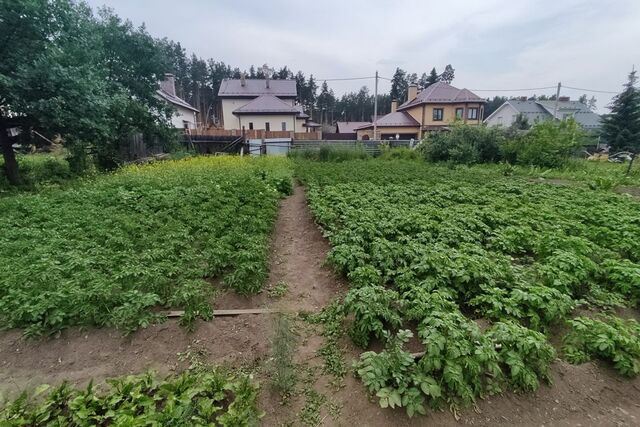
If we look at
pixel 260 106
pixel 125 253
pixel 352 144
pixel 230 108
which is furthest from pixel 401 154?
pixel 230 108

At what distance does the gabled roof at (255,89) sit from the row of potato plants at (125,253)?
104 feet

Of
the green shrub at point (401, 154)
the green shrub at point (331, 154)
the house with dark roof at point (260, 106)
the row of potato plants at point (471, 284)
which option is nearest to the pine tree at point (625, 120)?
the green shrub at point (401, 154)

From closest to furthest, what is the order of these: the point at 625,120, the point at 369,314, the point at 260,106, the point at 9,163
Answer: the point at 369,314 < the point at 9,163 < the point at 625,120 < the point at 260,106

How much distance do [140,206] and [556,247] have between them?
7896 millimetres

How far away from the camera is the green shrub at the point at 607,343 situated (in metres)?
2.69

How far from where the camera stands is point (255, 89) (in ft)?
124

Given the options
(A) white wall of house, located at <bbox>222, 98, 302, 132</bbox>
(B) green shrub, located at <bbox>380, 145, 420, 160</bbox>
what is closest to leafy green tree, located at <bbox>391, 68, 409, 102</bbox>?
(A) white wall of house, located at <bbox>222, 98, 302, 132</bbox>

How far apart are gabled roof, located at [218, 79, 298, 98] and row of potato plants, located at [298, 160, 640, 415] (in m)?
33.6

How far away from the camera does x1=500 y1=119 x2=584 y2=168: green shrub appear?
1505cm

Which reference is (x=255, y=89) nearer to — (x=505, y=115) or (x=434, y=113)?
(x=434, y=113)

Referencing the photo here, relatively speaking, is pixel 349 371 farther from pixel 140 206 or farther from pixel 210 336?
pixel 140 206

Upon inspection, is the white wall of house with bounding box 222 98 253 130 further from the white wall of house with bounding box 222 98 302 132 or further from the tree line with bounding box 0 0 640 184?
the tree line with bounding box 0 0 640 184

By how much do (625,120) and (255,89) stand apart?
35.6 m

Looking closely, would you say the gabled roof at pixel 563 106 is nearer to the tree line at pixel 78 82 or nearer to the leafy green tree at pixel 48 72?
the tree line at pixel 78 82
